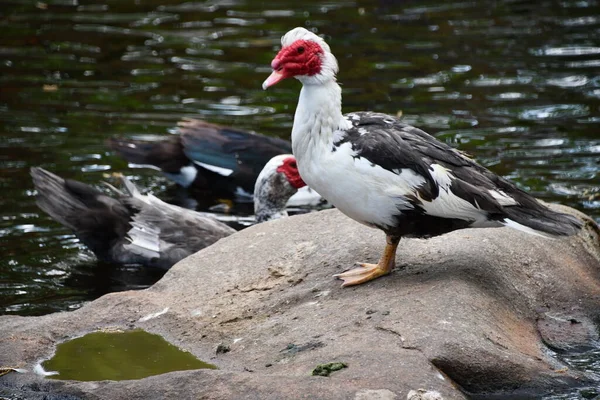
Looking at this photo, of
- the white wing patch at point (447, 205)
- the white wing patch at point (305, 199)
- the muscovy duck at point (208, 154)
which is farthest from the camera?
the muscovy duck at point (208, 154)

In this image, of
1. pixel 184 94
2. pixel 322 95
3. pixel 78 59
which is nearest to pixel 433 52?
pixel 184 94

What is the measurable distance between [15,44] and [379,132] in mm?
8537

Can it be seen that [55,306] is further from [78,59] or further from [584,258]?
[78,59]

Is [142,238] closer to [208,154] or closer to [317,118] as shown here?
[208,154]

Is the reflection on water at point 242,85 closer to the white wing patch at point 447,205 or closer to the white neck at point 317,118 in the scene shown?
the white neck at point 317,118

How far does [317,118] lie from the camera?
5051 millimetres

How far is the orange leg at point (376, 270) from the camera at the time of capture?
204 inches

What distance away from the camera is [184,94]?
10.8m

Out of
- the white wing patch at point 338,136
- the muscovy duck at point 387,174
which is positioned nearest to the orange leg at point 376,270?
the muscovy duck at point 387,174

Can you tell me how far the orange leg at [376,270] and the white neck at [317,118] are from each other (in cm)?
61

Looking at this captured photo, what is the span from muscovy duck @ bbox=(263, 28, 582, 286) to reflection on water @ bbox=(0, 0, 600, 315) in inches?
93.2

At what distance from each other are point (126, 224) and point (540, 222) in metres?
3.48

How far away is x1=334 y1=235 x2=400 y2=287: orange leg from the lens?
5.17 metres

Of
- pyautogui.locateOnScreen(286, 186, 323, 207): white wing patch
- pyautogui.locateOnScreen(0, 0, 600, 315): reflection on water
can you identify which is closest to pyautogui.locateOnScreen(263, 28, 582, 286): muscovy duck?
pyautogui.locateOnScreen(0, 0, 600, 315): reflection on water
